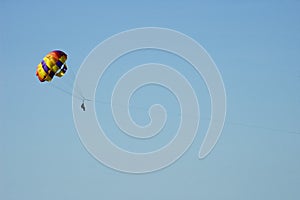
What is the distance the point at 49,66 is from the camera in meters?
29.9

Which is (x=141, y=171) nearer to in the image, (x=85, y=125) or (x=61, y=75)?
(x=85, y=125)

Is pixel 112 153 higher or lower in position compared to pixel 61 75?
lower

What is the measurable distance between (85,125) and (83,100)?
1177 mm

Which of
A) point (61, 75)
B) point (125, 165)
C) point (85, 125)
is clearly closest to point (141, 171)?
point (125, 165)

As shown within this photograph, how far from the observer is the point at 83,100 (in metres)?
30.5

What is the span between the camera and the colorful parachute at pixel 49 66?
29.9 m

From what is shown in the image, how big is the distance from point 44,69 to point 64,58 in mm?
1081

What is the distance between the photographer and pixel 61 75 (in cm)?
3066

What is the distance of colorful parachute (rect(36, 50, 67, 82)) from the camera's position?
2989 centimetres

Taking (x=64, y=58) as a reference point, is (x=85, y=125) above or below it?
below

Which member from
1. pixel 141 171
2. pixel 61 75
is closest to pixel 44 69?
pixel 61 75

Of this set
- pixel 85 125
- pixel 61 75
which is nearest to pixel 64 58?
pixel 61 75

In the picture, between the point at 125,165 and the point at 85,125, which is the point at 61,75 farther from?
the point at 125,165

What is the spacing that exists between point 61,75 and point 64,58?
70 cm
